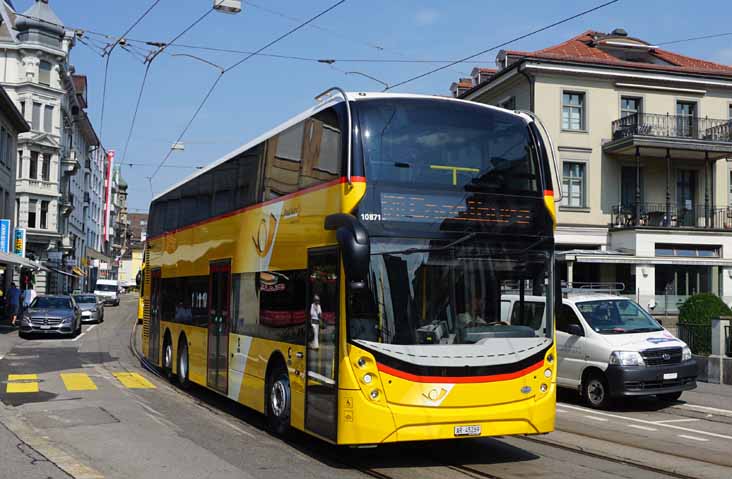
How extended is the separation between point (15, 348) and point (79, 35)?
9657 mm

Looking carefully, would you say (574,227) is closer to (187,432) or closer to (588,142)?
(588,142)

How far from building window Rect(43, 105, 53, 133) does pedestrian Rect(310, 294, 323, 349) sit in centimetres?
5657

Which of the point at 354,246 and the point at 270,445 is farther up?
the point at 354,246

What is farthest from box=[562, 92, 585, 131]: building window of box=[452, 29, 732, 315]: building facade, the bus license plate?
the bus license plate

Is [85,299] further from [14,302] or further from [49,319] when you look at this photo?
[49,319]

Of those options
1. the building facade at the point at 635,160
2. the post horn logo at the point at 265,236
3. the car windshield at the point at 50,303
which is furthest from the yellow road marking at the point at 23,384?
the building facade at the point at 635,160

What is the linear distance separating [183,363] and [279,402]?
5933 mm

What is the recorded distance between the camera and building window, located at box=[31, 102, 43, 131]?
2357 inches

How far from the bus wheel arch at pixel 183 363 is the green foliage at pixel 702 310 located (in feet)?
34.9

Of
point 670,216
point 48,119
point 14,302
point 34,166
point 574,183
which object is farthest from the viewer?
point 48,119

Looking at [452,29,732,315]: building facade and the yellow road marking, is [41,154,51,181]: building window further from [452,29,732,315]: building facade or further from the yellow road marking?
the yellow road marking

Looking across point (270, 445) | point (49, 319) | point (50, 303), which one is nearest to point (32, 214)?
point (50, 303)

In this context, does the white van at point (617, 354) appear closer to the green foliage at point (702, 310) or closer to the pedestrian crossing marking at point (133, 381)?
the green foliage at point (702, 310)

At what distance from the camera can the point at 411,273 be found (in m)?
8.52
